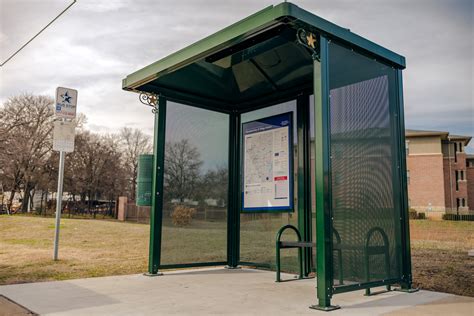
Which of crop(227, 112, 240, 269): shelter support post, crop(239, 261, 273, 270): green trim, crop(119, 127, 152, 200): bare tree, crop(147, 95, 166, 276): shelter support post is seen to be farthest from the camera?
crop(119, 127, 152, 200): bare tree

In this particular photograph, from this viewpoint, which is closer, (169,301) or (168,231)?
(169,301)

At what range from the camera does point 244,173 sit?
269 inches

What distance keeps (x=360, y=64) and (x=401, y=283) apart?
252 centimetres

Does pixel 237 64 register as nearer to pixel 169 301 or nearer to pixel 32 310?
pixel 169 301

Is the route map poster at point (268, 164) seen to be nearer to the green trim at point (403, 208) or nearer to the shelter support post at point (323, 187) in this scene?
the green trim at point (403, 208)

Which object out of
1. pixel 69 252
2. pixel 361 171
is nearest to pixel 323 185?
pixel 361 171

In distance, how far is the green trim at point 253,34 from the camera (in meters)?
3.80

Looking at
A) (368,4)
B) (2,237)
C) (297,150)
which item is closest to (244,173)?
(297,150)

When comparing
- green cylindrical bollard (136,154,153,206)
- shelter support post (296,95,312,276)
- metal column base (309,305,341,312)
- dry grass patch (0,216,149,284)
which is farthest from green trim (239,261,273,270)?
A: metal column base (309,305,341,312)

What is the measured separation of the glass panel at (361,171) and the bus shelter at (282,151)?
13 millimetres

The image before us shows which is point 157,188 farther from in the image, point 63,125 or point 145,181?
point 63,125

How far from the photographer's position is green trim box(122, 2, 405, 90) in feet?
12.5

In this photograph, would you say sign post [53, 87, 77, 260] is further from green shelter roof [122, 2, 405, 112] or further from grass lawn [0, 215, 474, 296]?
green shelter roof [122, 2, 405, 112]

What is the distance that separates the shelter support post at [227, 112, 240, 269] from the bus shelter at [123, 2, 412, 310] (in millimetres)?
17
